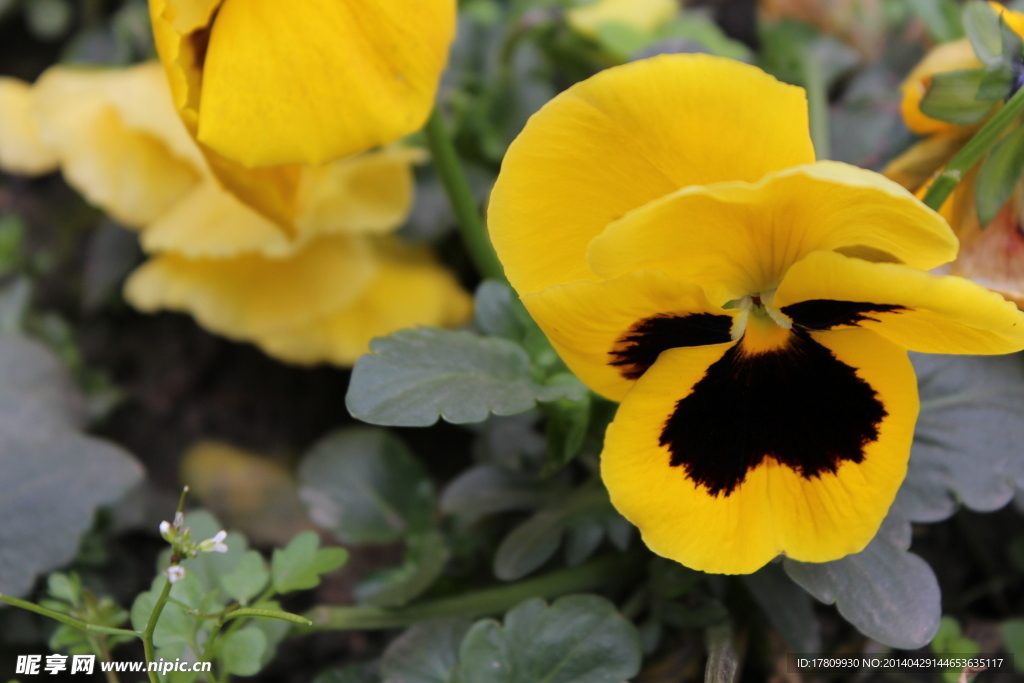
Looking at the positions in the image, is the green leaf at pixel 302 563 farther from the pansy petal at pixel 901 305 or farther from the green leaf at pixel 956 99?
the green leaf at pixel 956 99

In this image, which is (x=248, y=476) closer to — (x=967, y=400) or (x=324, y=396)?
(x=324, y=396)

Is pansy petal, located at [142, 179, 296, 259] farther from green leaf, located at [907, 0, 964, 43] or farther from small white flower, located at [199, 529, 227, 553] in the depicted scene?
green leaf, located at [907, 0, 964, 43]

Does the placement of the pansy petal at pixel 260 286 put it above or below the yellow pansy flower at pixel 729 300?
below

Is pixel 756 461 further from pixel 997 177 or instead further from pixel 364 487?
pixel 364 487

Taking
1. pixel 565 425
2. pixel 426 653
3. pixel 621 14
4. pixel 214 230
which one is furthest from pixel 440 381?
pixel 621 14

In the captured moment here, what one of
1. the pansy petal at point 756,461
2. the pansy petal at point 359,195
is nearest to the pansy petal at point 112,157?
the pansy petal at point 359,195

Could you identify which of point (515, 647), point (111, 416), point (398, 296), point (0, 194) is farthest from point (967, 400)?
point (0, 194)
